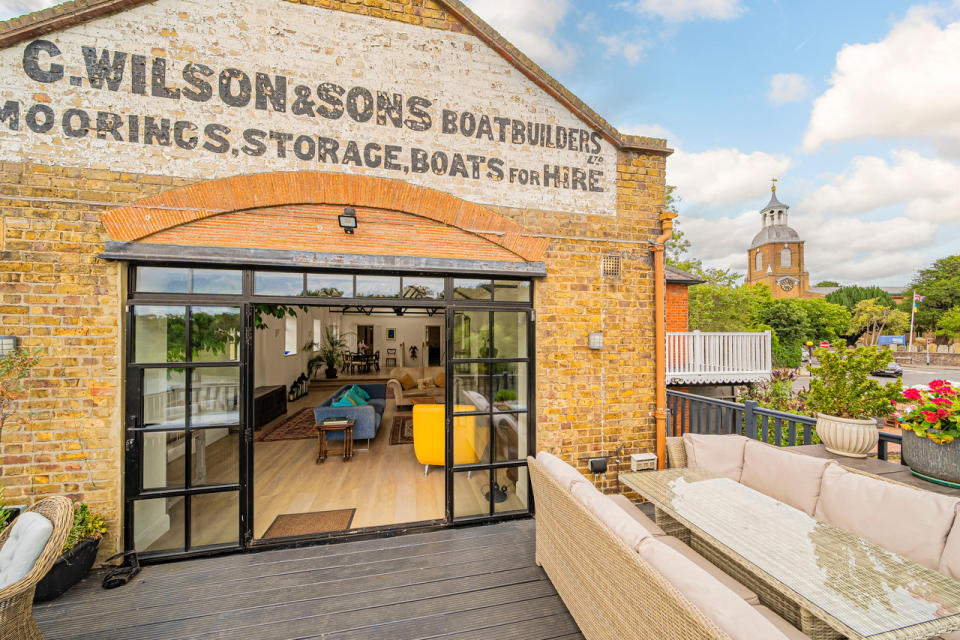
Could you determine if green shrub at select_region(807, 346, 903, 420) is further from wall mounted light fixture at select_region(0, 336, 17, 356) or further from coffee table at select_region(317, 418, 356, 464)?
wall mounted light fixture at select_region(0, 336, 17, 356)

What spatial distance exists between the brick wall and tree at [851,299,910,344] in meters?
44.7

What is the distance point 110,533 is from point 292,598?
5.36 feet

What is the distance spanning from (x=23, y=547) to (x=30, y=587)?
9.1 inches

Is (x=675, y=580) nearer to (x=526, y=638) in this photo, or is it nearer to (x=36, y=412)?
(x=526, y=638)

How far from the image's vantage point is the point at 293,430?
702 cm

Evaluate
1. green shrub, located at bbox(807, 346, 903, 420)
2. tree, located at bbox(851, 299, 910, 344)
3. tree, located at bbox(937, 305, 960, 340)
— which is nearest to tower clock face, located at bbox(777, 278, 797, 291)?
tree, located at bbox(851, 299, 910, 344)

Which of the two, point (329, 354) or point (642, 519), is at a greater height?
point (329, 354)

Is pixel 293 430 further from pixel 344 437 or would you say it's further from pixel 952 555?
pixel 952 555

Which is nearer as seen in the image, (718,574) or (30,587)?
(30,587)

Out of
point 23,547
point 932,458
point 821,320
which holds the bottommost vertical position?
point 23,547

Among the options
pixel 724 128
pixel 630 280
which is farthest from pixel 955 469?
pixel 724 128

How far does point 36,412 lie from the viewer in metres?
2.59

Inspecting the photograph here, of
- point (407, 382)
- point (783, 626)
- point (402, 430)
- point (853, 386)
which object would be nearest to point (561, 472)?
point (783, 626)

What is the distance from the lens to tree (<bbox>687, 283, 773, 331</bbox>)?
50.0ft
